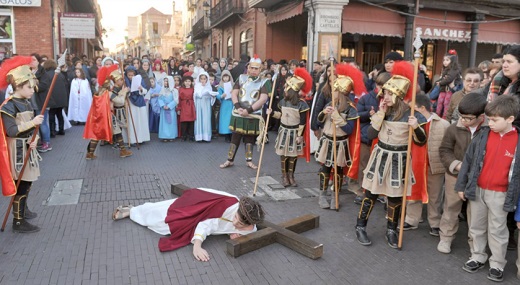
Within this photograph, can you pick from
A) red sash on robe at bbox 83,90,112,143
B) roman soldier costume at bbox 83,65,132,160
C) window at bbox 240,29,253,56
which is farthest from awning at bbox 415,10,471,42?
red sash on robe at bbox 83,90,112,143

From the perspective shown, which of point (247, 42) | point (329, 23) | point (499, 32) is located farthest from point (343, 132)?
point (247, 42)

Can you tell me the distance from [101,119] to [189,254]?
5042mm

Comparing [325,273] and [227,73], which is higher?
[227,73]

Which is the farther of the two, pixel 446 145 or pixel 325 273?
pixel 446 145

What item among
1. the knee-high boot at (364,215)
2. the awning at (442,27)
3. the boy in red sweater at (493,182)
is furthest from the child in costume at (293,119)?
the awning at (442,27)

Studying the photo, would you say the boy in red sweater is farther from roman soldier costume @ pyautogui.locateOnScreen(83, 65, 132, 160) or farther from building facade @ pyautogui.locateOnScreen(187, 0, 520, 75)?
building facade @ pyautogui.locateOnScreen(187, 0, 520, 75)

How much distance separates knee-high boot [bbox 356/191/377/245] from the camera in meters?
4.73

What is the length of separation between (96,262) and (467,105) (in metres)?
3.90

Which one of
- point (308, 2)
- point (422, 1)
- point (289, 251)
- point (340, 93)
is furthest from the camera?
point (422, 1)

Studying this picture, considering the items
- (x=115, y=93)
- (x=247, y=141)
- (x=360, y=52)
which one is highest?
(x=360, y=52)

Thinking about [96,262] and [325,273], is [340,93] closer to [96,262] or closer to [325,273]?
[325,273]

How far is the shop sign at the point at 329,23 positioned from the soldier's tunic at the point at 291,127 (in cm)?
793

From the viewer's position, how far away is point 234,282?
155 inches

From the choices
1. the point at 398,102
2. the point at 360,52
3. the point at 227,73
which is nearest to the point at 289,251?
the point at 398,102
